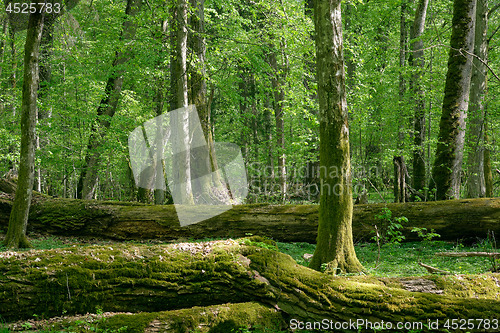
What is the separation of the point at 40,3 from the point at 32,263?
5.70 m

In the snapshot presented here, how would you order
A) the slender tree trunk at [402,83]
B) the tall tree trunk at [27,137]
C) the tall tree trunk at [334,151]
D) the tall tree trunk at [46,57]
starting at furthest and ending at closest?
the slender tree trunk at [402,83] < the tall tree trunk at [46,57] < the tall tree trunk at [27,137] < the tall tree trunk at [334,151]

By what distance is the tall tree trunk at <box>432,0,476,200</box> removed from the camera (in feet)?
30.8

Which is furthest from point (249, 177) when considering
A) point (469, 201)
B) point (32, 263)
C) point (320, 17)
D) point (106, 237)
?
point (32, 263)

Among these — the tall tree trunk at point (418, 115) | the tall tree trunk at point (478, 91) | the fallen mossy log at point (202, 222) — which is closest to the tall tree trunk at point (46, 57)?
the fallen mossy log at point (202, 222)

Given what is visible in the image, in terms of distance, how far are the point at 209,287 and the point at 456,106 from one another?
8745 mm

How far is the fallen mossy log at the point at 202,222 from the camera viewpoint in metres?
8.19

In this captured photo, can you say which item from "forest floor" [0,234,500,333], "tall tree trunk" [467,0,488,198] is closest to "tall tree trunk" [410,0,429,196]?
"tall tree trunk" [467,0,488,198]

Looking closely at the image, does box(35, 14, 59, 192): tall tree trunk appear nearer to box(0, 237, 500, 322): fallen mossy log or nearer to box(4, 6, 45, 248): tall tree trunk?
box(4, 6, 45, 248): tall tree trunk

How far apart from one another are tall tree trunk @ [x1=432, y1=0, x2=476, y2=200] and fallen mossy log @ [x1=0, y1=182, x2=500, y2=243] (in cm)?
168

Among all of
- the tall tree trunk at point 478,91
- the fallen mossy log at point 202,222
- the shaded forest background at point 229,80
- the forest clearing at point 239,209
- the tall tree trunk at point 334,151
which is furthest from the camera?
the shaded forest background at point 229,80

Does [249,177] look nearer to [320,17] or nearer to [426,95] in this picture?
[426,95]

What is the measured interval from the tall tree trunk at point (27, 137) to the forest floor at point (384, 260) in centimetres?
43

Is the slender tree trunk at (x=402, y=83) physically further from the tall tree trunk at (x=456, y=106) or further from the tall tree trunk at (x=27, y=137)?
the tall tree trunk at (x=27, y=137)

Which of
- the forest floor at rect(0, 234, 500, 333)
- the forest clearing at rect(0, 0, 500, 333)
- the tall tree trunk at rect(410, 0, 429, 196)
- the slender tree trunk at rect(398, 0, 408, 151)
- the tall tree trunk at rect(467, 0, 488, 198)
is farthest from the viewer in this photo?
the slender tree trunk at rect(398, 0, 408, 151)
